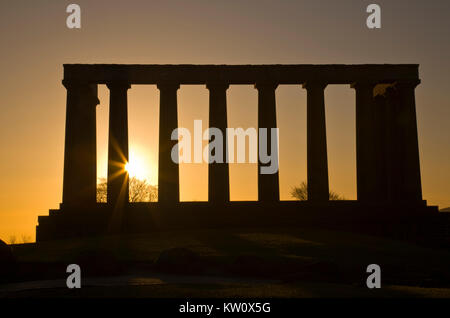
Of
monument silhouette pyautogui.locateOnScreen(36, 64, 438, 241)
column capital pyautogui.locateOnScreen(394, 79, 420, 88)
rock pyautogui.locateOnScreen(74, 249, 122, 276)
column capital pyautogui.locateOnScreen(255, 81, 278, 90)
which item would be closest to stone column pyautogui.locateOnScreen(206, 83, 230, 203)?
monument silhouette pyautogui.locateOnScreen(36, 64, 438, 241)

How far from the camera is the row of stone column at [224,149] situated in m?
100

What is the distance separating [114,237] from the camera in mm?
84875

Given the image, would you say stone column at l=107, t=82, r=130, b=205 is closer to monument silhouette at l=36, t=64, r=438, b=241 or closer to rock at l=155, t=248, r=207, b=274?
monument silhouette at l=36, t=64, r=438, b=241

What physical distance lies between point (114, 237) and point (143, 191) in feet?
327

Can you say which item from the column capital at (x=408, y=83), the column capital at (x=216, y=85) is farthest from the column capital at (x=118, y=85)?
the column capital at (x=408, y=83)

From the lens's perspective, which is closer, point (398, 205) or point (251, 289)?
point (251, 289)

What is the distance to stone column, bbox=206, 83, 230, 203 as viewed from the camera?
9988 cm

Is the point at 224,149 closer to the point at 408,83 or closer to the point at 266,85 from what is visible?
the point at 266,85

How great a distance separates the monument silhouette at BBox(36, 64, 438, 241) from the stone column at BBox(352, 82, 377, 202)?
156 millimetres

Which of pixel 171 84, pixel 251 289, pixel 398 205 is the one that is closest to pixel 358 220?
pixel 398 205

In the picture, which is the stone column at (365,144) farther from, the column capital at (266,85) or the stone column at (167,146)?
the stone column at (167,146)
